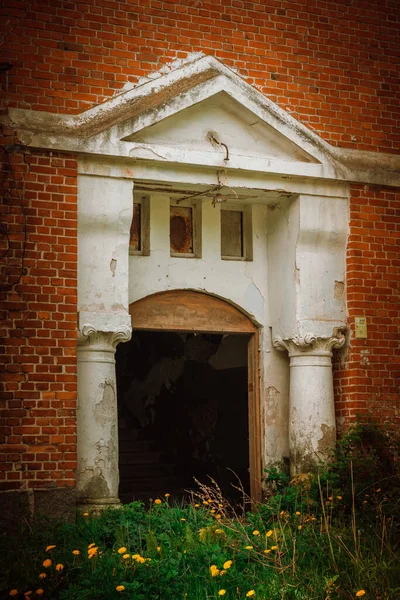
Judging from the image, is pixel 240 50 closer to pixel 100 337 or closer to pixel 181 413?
pixel 100 337

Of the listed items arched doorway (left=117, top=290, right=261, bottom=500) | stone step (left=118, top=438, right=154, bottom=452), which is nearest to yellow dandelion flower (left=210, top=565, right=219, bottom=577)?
arched doorway (left=117, top=290, right=261, bottom=500)

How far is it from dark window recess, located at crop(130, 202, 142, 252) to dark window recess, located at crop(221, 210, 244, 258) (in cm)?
104

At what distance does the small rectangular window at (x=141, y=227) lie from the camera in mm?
9312

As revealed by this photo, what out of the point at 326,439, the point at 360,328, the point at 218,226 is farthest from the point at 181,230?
the point at 326,439

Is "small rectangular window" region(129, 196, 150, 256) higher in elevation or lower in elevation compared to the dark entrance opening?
higher

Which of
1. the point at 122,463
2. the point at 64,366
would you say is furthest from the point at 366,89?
the point at 122,463

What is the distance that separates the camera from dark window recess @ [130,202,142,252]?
9.32m

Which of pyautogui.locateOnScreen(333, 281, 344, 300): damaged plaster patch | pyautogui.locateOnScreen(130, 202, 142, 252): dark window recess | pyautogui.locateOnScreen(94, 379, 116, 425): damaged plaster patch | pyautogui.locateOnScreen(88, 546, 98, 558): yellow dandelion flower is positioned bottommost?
pyautogui.locateOnScreen(88, 546, 98, 558): yellow dandelion flower

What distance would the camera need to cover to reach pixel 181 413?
15672mm

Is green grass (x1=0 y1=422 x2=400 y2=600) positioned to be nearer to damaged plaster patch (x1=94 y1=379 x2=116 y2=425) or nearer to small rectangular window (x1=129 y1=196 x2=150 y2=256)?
damaged plaster patch (x1=94 y1=379 x2=116 y2=425)

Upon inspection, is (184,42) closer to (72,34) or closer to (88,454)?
(72,34)

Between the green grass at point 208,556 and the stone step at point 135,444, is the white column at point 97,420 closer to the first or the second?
the green grass at point 208,556

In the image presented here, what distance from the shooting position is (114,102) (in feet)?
28.1

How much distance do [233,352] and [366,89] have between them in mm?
5303
